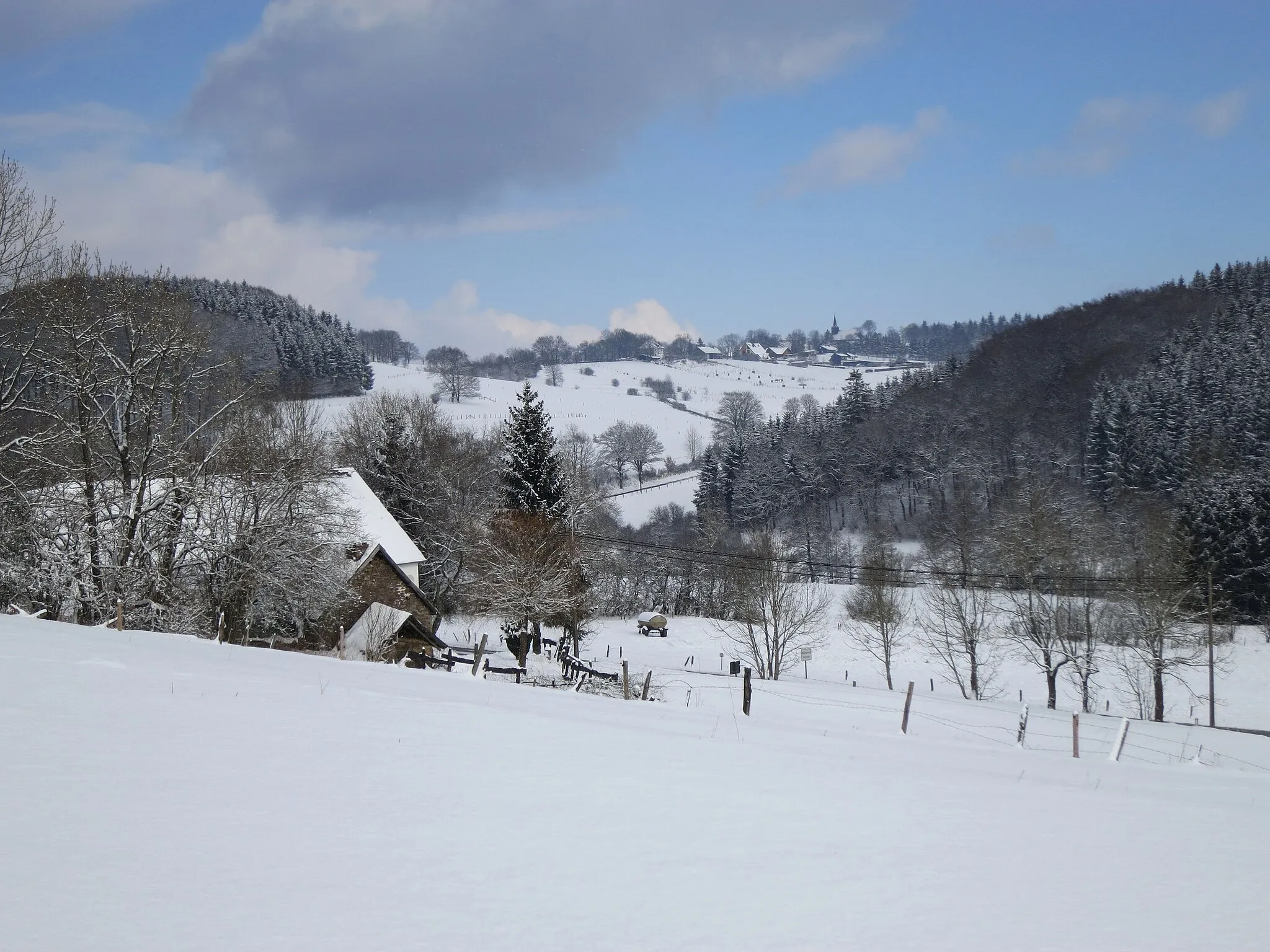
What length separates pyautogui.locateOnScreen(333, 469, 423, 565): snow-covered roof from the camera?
35.3 m

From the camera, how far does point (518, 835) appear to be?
6266 millimetres

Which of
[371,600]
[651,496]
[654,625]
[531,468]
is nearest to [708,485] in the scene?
[651,496]

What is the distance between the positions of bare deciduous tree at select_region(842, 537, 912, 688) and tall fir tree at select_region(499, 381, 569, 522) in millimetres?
19261

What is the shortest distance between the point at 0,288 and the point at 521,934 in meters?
22.8

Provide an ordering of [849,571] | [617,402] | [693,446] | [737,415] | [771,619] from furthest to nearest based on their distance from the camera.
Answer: [617,402]
[737,415]
[693,446]
[849,571]
[771,619]

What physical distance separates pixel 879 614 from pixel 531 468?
21145 mm

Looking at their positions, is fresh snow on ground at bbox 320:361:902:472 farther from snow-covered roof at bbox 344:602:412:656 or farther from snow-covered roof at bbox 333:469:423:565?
snow-covered roof at bbox 344:602:412:656

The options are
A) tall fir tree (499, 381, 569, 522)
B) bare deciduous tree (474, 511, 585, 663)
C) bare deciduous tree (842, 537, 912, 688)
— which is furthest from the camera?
bare deciduous tree (842, 537, 912, 688)

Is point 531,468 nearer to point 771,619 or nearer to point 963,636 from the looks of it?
point 771,619

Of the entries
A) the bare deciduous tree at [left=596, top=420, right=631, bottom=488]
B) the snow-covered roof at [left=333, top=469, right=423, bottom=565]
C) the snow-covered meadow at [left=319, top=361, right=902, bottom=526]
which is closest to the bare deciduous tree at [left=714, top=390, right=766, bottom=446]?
the snow-covered meadow at [left=319, top=361, right=902, bottom=526]

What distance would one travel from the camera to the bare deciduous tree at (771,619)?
1663 inches

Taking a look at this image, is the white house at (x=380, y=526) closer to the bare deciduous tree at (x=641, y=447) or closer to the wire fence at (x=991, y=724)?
the wire fence at (x=991, y=724)

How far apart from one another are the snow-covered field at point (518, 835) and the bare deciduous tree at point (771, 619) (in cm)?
2856

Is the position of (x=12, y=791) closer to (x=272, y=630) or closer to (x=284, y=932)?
(x=284, y=932)
